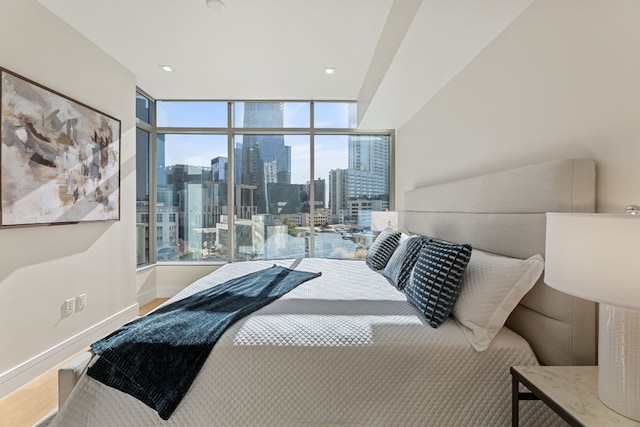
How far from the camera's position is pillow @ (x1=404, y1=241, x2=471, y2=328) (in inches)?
54.4

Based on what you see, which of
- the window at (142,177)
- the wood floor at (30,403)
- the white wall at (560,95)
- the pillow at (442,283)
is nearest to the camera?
the white wall at (560,95)

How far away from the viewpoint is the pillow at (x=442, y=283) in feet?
4.54

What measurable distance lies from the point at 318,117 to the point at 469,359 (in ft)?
11.5

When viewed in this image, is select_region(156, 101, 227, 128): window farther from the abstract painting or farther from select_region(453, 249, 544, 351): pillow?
select_region(453, 249, 544, 351): pillow

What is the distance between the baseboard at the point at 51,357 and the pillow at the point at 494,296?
9.47 ft

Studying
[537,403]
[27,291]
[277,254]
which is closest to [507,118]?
[537,403]

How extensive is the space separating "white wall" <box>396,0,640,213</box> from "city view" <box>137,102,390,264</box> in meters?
1.97

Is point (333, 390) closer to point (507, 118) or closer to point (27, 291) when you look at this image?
point (507, 118)

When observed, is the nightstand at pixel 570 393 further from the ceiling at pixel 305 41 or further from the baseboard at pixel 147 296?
the baseboard at pixel 147 296

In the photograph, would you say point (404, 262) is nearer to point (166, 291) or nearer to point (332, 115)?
point (332, 115)

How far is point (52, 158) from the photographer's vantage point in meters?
2.14

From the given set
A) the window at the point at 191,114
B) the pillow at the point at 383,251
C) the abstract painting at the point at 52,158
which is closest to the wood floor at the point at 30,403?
the abstract painting at the point at 52,158

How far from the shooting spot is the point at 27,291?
1995mm

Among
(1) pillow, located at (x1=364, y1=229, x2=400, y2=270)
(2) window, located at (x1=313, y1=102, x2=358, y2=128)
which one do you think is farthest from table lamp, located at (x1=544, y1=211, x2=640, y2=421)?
(2) window, located at (x1=313, y1=102, x2=358, y2=128)
